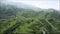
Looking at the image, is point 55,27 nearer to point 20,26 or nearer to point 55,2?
point 55,2

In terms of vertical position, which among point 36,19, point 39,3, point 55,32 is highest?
point 39,3

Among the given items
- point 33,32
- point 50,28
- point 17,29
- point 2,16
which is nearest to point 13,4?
point 2,16

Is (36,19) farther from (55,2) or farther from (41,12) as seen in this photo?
(55,2)

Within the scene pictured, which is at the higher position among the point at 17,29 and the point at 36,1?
the point at 36,1

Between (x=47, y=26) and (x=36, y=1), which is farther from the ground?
(x=36, y=1)

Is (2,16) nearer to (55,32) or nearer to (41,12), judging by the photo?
(41,12)

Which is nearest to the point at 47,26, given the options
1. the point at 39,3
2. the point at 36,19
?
the point at 36,19
